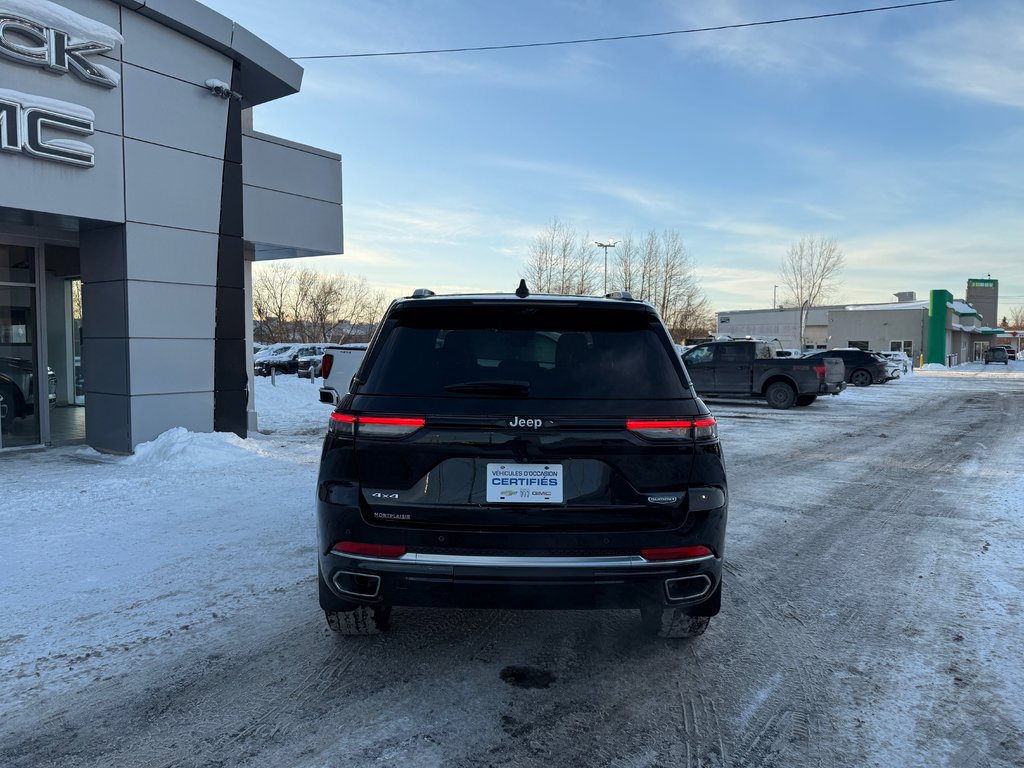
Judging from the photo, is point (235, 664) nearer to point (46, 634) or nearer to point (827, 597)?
point (46, 634)

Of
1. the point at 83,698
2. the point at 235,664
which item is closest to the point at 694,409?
the point at 235,664

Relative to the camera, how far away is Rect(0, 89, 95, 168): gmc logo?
7762 mm

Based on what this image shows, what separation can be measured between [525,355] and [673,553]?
108 cm

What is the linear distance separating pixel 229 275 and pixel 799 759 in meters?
9.86

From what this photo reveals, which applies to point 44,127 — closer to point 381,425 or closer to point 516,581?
point 381,425

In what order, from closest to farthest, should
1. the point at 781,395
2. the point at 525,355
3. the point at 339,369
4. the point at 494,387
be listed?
the point at 494,387 → the point at 525,355 → the point at 339,369 → the point at 781,395

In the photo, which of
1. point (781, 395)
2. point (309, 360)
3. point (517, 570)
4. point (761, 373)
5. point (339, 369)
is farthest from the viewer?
point (309, 360)

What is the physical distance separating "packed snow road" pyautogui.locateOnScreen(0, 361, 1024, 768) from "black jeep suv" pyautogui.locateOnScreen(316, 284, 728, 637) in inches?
19.7

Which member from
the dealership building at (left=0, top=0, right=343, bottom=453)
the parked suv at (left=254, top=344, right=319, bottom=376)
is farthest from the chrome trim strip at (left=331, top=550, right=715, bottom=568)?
the parked suv at (left=254, top=344, right=319, bottom=376)

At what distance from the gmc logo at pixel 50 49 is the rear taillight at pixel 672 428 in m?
8.76

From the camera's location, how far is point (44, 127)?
7996 mm

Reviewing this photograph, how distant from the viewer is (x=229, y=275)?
1030 cm

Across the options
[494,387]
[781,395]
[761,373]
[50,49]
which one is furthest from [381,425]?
[761,373]

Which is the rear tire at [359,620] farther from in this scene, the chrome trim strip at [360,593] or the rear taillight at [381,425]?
the rear taillight at [381,425]
